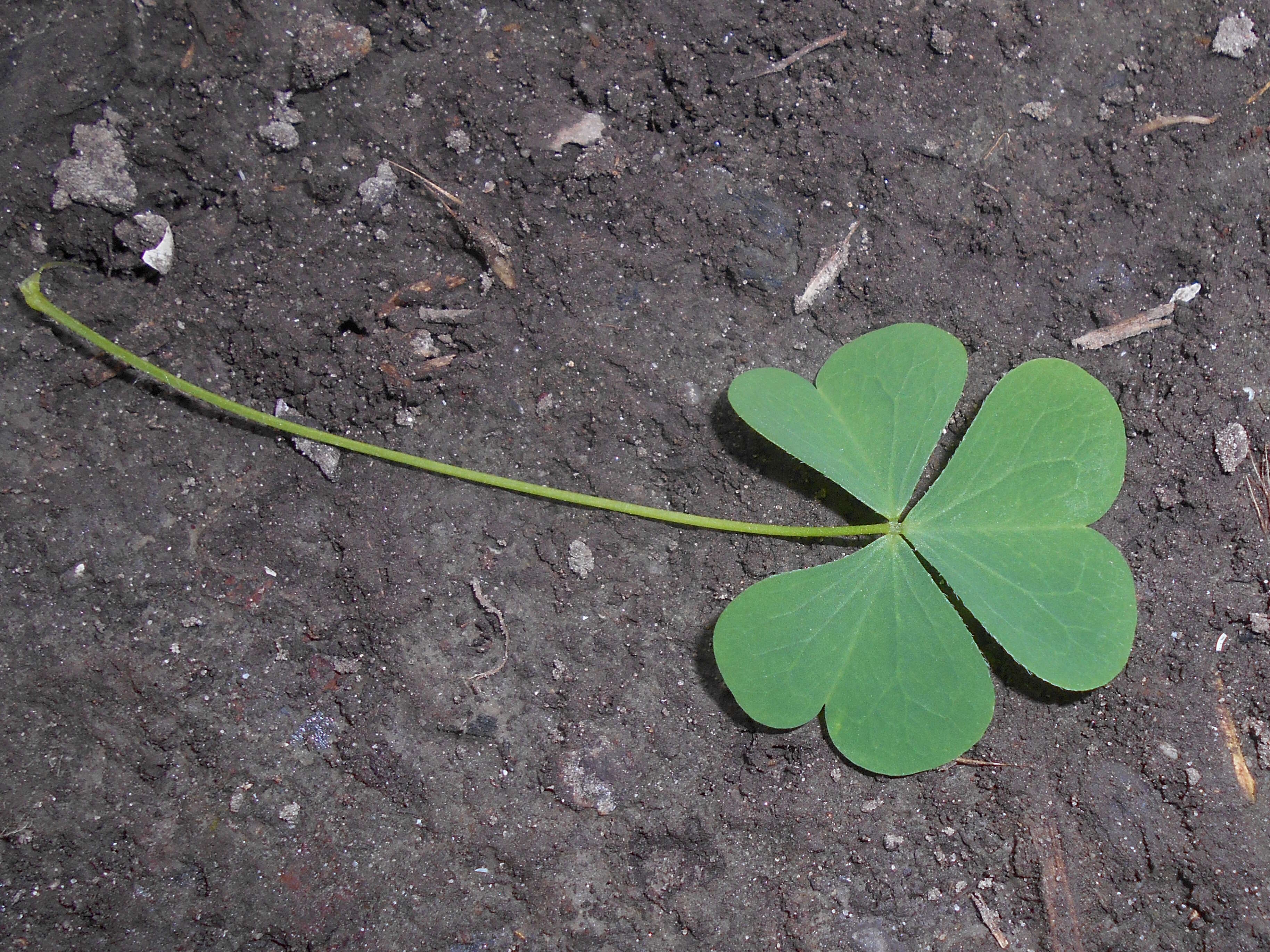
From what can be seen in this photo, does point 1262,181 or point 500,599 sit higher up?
point 1262,181

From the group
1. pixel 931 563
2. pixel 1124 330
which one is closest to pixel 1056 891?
pixel 931 563

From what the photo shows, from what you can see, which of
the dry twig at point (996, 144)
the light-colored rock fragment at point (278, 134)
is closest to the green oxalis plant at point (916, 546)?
the dry twig at point (996, 144)

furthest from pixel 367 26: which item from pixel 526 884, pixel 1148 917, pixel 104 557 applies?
pixel 1148 917

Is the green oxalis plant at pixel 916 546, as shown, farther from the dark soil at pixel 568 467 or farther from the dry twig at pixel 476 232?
the dry twig at pixel 476 232

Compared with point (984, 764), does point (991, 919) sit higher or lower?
lower

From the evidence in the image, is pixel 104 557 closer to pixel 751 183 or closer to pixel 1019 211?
pixel 751 183

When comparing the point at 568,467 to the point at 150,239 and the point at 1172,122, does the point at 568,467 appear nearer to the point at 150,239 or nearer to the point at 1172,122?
the point at 150,239

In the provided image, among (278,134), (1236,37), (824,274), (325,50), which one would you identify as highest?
(1236,37)
